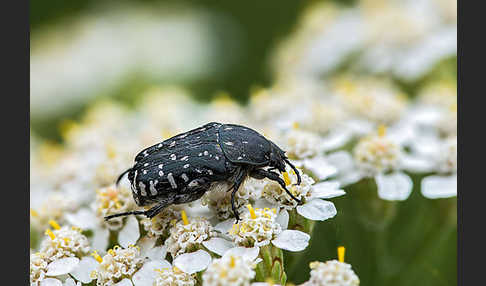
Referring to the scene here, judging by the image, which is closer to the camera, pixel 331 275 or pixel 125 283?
pixel 331 275

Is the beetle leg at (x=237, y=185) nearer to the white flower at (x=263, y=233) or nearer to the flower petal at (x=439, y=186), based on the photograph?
the white flower at (x=263, y=233)

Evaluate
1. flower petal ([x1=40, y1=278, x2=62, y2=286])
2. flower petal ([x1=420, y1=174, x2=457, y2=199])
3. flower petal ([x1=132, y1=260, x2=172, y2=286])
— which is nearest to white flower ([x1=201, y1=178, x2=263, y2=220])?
flower petal ([x1=132, y1=260, x2=172, y2=286])

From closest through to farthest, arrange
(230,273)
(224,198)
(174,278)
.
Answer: (230,273)
(174,278)
(224,198)

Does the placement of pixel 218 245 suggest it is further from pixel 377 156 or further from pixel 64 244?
pixel 377 156

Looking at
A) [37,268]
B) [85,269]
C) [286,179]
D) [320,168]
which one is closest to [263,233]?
[286,179]

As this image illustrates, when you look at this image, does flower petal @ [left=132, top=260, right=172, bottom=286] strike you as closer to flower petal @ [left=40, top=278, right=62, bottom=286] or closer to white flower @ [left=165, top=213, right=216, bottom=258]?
white flower @ [left=165, top=213, right=216, bottom=258]

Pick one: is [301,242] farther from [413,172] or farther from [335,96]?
[335,96]


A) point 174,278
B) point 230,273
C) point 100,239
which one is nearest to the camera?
point 230,273
